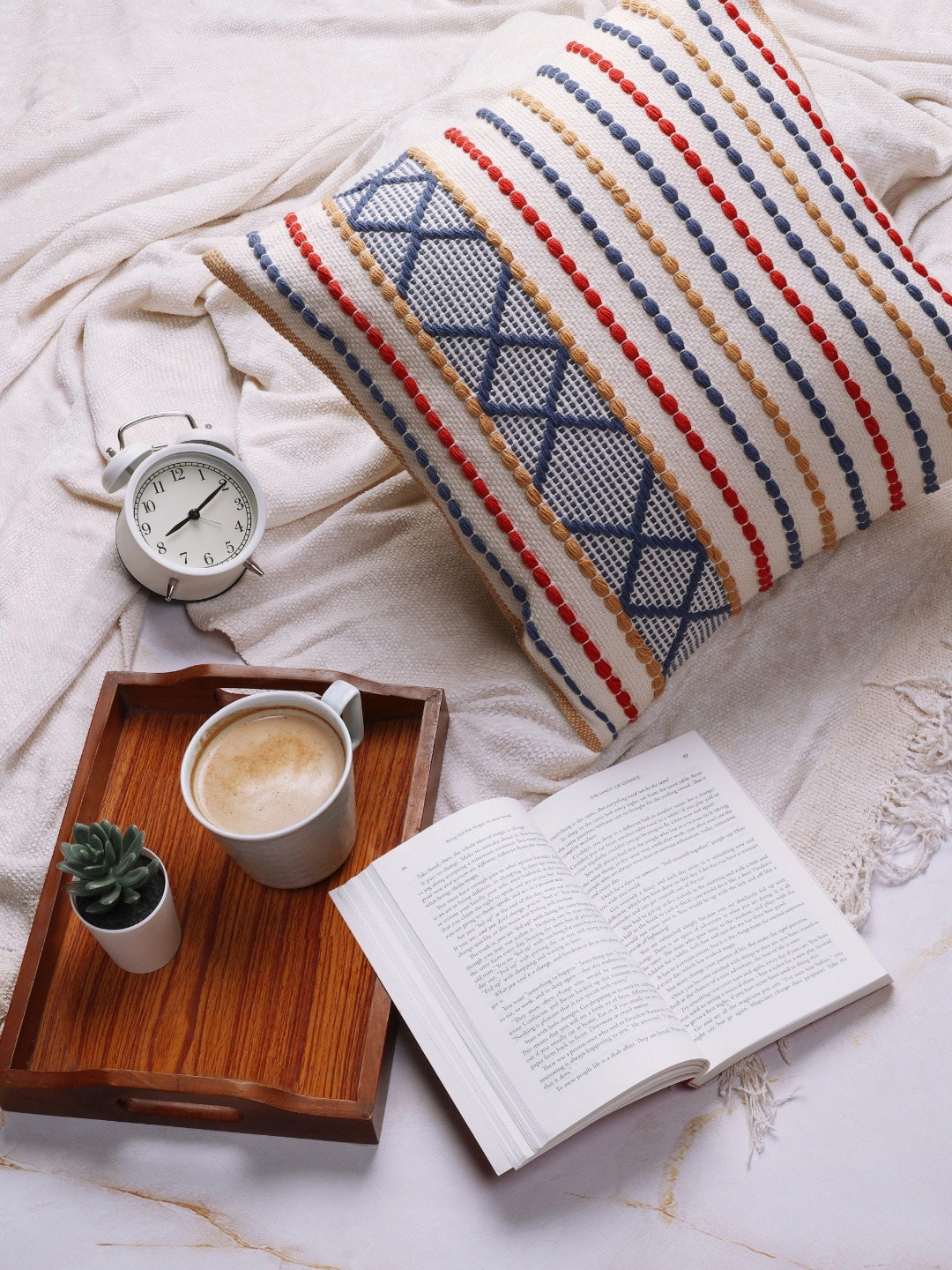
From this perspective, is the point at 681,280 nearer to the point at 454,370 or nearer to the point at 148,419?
the point at 454,370

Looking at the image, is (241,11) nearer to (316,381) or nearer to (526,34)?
(526,34)

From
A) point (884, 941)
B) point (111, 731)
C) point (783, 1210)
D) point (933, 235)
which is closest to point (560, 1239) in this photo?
point (783, 1210)

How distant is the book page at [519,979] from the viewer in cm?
70

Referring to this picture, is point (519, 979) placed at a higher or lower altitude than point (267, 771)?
lower

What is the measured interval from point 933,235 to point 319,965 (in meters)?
0.84

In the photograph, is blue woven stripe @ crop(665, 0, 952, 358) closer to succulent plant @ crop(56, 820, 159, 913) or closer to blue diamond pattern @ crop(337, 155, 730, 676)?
blue diamond pattern @ crop(337, 155, 730, 676)

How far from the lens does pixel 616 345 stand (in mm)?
771

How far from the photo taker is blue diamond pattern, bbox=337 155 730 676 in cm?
77

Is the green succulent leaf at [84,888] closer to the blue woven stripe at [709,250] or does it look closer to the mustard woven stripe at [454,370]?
the mustard woven stripe at [454,370]

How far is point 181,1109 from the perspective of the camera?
0.73 m

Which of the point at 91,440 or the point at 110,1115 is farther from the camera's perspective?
the point at 91,440

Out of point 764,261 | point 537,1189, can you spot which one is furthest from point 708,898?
point 764,261

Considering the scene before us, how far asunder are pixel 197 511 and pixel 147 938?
1.08 ft

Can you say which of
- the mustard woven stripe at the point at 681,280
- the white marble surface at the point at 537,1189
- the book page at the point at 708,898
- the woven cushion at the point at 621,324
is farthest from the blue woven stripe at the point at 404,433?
the white marble surface at the point at 537,1189
